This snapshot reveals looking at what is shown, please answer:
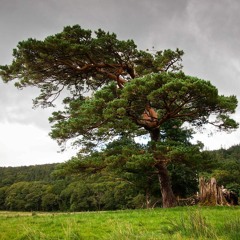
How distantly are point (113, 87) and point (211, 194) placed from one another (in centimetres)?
1081

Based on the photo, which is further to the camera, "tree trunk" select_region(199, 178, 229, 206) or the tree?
"tree trunk" select_region(199, 178, 229, 206)

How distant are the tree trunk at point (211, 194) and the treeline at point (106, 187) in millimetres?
1109

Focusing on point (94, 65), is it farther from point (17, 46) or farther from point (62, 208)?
point (62, 208)

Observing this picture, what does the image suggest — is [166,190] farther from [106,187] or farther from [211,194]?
[106,187]

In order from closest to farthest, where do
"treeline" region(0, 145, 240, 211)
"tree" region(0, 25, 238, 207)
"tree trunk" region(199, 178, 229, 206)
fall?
"tree" region(0, 25, 238, 207)
"treeline" region(0, 145, 240, 211)
"tree trunk" region(199, 178, 229, 206)

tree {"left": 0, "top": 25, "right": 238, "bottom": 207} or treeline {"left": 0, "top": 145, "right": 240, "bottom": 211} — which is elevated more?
tree {"left": 0, "top": 25, "right": 238, "bottom": 207}

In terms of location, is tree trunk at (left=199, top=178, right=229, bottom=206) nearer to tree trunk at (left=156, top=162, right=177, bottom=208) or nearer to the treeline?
the treeline

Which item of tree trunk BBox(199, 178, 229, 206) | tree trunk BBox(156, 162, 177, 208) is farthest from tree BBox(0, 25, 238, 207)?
tree trunk BBox(199, 178, 229, 206)

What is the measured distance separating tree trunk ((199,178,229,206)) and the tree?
332 centimetres

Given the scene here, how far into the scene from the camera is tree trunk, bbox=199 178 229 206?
811 inches

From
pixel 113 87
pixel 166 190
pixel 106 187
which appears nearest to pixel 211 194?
pixel 166 190

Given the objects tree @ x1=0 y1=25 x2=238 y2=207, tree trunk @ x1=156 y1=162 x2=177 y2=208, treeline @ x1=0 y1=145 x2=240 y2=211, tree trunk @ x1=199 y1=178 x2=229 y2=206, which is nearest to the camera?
tree @ x1=0 y1=25 x2=238 y2=207

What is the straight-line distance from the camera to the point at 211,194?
20.9m

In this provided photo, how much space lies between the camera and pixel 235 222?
5.46 meters
